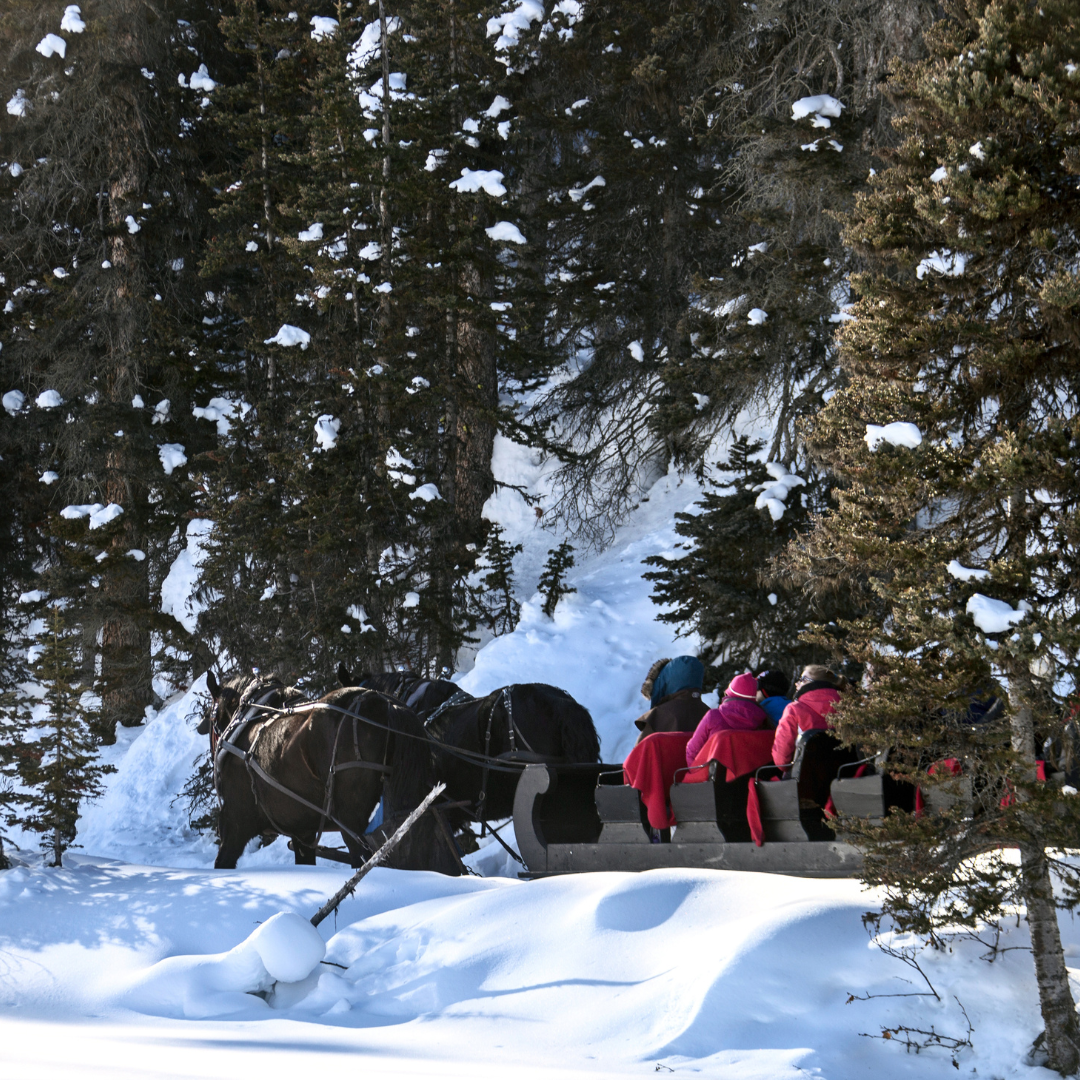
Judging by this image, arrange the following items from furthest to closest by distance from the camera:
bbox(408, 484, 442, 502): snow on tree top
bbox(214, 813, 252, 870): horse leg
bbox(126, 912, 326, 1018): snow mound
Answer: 1. bbox(408, 484, 442, 502): snow on tree top
2. bbox(214, 813, 252, 870): horse leg
3. bbox(126, 912, 326, 1018): snow mound

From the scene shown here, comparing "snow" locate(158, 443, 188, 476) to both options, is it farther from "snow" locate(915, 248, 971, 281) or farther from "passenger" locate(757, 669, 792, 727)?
"snow" locate(915, 248, 971, 281)

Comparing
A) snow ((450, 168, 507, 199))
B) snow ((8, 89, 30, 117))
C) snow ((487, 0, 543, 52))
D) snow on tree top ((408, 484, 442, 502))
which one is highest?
snow ((8, 89, 30, 117))

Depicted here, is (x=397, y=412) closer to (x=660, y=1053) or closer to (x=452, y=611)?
(x=452, y=611)

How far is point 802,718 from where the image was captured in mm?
6566

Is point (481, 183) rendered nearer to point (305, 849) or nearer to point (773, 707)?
point (305, 849)

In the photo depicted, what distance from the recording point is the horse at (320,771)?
910 cm

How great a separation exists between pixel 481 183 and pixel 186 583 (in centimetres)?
861

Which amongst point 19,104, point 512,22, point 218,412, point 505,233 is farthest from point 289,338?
point 19,104

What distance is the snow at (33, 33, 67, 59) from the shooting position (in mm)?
17750

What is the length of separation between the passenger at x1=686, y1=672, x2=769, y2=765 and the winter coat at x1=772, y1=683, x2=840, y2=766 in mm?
431

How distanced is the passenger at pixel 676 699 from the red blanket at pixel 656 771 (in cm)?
46

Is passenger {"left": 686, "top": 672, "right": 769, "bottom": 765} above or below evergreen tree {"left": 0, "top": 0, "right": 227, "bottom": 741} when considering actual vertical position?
below

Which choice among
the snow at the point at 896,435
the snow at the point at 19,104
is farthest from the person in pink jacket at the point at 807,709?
the snow at the point at 19,104

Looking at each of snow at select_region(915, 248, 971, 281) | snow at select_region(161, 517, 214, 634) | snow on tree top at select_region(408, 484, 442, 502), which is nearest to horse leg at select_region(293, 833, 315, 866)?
snow on tree top at select_region(408, 484, 442, 502)
